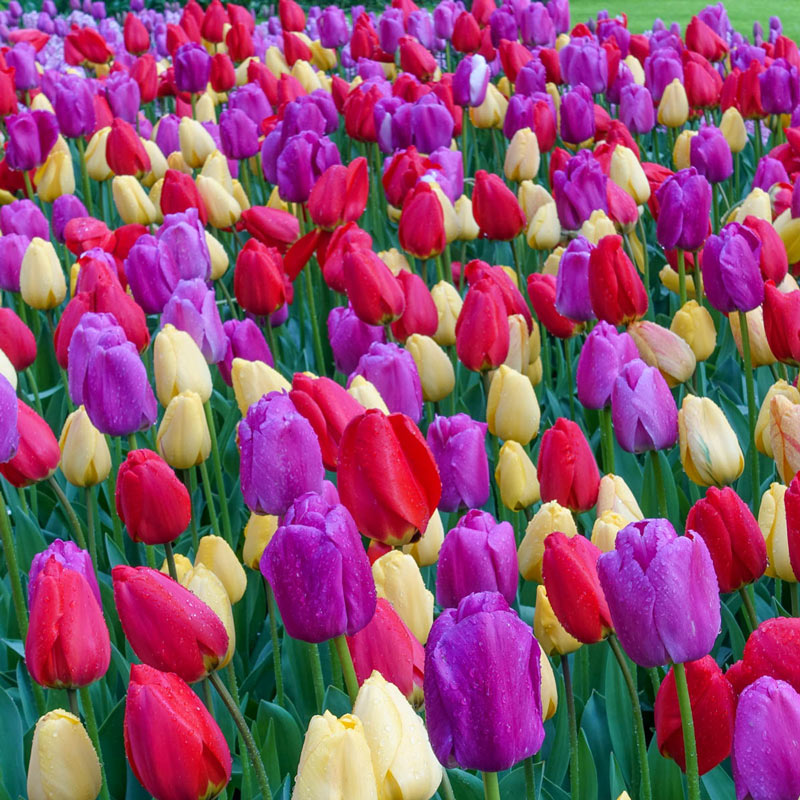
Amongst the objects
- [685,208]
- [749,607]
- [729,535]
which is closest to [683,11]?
[685,208]

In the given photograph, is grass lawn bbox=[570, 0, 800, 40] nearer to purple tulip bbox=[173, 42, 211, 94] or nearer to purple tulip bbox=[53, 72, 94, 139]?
purple tulip bbox=[173, 42, 211, 94]

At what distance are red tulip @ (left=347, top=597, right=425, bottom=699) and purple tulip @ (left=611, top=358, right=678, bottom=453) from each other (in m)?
0.65

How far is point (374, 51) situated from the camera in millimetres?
4945

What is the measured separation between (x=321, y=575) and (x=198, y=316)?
1129mm

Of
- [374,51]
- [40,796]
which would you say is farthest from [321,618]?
[374,51]

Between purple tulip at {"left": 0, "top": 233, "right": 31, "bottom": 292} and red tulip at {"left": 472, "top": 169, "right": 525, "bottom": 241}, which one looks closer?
red tulip at {"left": 472, "top": 169, "right": 525, "bottom": 241}

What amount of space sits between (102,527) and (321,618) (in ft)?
4.57

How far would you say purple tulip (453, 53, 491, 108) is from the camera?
392 centimetres

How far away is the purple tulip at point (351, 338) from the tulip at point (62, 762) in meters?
1.19

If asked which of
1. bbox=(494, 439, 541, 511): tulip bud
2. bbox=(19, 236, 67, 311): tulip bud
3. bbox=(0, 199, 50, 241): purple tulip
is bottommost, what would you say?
bbox=(0, 199, 50, 241): purple tulip

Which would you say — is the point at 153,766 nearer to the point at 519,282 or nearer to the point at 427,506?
the point at 427,506

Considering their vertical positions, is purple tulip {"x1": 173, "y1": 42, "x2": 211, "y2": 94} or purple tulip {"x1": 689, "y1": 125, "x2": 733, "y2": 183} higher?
purple tulip {"x1": 689, "y1": 125, "x2": 733, "y2": 183}

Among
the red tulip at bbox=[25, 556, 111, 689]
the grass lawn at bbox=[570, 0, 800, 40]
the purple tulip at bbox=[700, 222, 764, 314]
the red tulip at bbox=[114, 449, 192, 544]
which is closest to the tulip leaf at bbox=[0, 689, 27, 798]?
the red tulip at bbox=[114, 449, 192, 544]

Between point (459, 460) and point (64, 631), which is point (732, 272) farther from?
point (64, 631)
